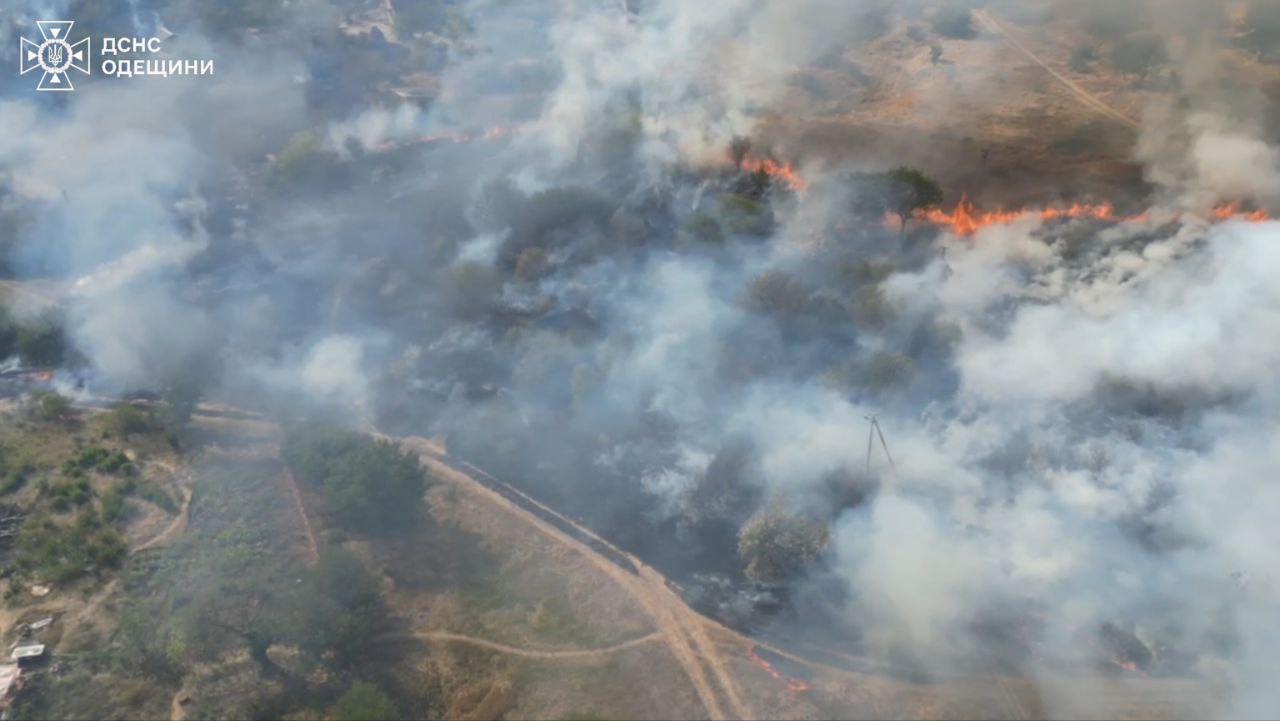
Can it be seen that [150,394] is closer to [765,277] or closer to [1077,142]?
[765,277]

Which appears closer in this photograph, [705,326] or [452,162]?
[705,326]

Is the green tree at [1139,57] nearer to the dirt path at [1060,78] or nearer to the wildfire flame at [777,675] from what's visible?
the dirt path at [1060,78]

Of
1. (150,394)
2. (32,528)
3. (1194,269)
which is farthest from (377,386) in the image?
(1194,269)

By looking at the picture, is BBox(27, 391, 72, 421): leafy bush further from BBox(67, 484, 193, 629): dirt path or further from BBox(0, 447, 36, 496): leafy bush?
BBox(67, 484, 193, 629): dirt path

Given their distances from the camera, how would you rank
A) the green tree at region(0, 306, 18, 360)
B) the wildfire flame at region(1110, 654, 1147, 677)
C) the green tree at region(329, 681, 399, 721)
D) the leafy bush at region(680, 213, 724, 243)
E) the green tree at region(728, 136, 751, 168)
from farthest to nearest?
→ 1. the green tree at region(728, 136, 751, 168)
2. the leafy bush at region(680, 213, 724, 243)
3. the green tree at region(0, 306, 18, 360)
4. the wildfire flame at region(1110, 654, 1147, 677)
5. the green tree at region(329, 681, 399, 721)

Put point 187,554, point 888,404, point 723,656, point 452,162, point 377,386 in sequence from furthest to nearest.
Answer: point 452,162, point 377,386, point 888,404, point 187,554, point 723,656

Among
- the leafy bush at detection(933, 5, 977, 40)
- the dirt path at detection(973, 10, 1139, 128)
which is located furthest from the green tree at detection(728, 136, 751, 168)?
the leafy bush at detection(933, 5, 977, 40)
